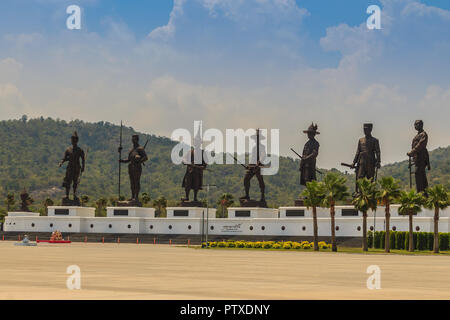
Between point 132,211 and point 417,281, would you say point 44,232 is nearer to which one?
point 132,211

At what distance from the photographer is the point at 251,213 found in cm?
8300

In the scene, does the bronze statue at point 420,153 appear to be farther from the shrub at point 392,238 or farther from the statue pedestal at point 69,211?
the statue pedestal at point 69,211

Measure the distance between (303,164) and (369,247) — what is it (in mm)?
13946

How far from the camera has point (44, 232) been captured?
3548 inches

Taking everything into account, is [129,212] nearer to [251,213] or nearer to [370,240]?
[251,213]

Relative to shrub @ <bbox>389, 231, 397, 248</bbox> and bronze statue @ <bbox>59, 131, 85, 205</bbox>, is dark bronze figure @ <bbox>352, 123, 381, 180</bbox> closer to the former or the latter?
shrub @ <bbox>389, 231, 397, 248</bbox>

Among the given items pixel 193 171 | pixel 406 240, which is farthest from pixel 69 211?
pixel 406 240

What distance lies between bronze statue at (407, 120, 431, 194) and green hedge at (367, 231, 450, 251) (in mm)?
7474

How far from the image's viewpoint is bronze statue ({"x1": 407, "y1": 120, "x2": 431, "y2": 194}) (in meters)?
73.5

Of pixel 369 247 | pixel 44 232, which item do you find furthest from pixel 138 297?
pixel 44 232

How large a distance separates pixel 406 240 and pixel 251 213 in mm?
20741

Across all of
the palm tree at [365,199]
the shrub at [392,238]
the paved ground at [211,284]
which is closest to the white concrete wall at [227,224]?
the shrub at [392,238]

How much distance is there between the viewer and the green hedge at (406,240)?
221 feet

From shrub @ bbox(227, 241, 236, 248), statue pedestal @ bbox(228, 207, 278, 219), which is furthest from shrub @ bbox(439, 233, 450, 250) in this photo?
statue pedestal @ bbox(228, 207, 278, 219)
